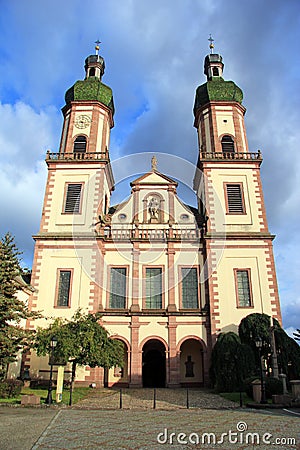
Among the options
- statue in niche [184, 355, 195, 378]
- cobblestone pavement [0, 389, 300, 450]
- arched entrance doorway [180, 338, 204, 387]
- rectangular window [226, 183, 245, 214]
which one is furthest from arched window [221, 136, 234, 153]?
cobblestone pavement [0, 389, 300, 450]

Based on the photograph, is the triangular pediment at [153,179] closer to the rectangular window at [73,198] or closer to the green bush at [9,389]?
the rectangular window at [73,198]

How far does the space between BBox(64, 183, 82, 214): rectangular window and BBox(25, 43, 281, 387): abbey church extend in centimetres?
8

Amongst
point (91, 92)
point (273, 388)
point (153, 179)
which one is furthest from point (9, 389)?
point (91, 92)

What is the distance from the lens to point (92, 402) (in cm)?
1784

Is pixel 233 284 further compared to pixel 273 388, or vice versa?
pixel 233 284

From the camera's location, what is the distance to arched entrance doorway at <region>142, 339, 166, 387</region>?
26234 millimetres

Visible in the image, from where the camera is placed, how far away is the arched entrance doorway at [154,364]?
26.2 meters

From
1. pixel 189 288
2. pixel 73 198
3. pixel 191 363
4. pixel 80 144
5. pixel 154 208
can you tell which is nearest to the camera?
pixel 191 363

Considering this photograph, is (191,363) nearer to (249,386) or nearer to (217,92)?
(249,386)

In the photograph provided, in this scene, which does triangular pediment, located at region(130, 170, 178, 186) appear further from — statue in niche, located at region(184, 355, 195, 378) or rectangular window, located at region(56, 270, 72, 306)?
statue in niche, located at region(184, 355, 195, 378)

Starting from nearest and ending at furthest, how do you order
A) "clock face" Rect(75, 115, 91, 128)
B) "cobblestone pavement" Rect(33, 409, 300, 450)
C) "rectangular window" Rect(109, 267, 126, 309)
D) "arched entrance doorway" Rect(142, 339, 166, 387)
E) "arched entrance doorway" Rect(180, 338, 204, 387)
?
"cobblestone pavement" Rect(33, 409, 300, 450) < "arched entrance doorway" Rect(180, 338, 204, 387) < "rectangular window" Rect(109, 267, 126, 309) < "arched entrance doorway" Rect(142, 339, 166, 387) < "clock face" Rect(75, 115, 91, 128)

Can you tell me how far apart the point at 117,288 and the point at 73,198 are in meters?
7.51

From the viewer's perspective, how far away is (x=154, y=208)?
2900 cm

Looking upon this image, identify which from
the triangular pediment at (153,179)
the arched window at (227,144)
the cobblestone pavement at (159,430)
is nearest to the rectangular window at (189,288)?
the triangular pediment at (153,179)
